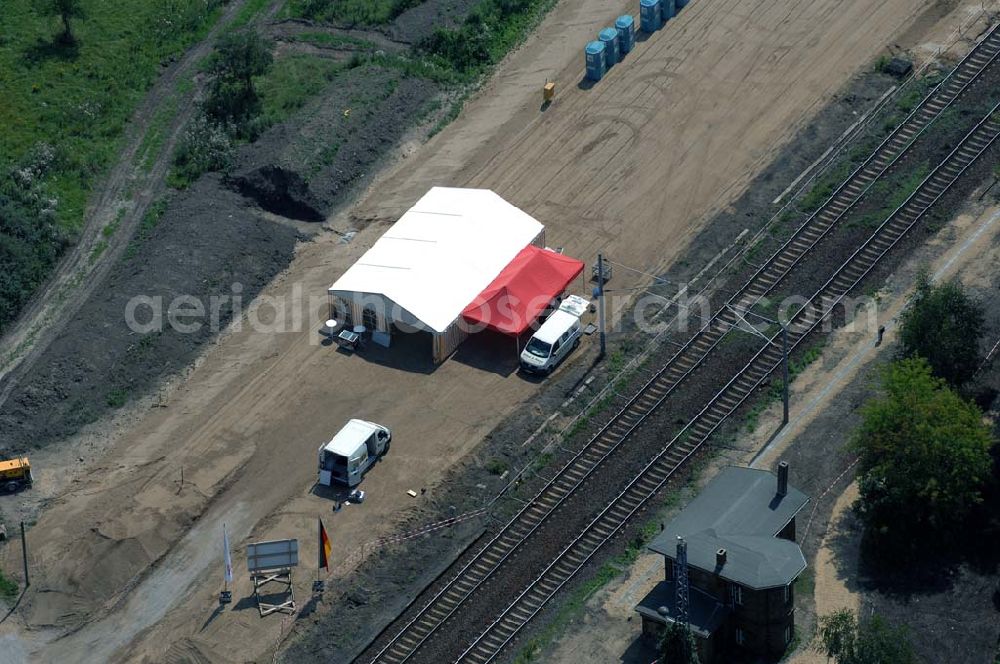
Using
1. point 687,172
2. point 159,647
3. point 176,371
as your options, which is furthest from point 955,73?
point 159,647

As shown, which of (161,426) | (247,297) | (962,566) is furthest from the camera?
(247,297)

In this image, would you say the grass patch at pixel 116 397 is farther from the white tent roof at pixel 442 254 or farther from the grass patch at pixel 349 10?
the grass patch at pixel 349 10

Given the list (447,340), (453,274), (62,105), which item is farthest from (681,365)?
(62,105)

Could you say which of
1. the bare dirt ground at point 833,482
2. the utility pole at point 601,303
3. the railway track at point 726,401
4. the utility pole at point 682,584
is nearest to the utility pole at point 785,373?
the bare dirt ground at point 833,482

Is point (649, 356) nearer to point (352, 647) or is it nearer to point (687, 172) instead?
point (687, 172)

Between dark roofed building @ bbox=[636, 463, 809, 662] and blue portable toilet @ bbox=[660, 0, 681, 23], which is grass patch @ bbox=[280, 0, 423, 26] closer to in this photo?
blue portable toilet @ bbox=[660, 0, 681, 23]

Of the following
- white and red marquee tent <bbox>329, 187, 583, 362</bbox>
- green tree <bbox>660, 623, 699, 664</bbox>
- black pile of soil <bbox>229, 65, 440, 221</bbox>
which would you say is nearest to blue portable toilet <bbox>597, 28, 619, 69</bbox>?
black pile of soil <bbox>229, 65, 440, 221</bbox>
